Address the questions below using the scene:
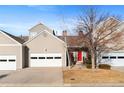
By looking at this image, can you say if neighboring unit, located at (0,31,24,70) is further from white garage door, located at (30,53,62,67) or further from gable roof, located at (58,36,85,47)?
gable roof, located at (58,36,85,47)

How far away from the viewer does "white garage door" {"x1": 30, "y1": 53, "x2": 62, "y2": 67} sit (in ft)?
88.3

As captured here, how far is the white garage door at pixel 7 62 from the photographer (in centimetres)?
2484

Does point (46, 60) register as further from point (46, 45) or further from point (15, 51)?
point (15, 51)

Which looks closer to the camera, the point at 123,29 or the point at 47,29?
the point at 123,29

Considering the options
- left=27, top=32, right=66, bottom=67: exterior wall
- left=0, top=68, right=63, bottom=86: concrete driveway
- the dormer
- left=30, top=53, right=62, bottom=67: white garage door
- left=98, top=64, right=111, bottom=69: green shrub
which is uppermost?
the dormer

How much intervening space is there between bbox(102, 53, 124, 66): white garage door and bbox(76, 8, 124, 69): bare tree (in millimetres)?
625

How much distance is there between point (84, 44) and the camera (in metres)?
24.2

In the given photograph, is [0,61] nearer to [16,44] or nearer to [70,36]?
[16,44]

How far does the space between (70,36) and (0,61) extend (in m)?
6.39

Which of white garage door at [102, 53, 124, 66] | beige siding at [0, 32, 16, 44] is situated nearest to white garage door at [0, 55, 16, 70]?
beige siding at [0, 32, 16, 44]

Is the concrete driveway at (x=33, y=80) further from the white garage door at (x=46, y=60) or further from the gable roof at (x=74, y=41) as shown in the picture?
the white garage door at (x=46, y=60)

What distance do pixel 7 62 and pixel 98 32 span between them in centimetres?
807

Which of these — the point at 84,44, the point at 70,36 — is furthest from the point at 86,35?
the point at 70,36
